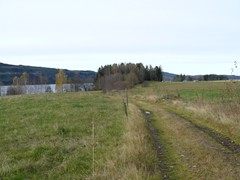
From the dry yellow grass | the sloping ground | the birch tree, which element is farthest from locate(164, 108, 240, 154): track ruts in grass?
the birch tree

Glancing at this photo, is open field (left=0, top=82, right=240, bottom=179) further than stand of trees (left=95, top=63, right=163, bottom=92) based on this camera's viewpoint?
No

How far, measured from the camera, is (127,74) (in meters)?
112

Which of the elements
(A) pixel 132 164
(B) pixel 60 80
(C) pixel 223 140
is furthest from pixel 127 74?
(A) pixel 132 164

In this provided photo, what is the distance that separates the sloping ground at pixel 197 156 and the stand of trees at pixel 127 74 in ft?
251

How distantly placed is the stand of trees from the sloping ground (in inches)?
3010

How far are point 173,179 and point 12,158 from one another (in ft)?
18.5

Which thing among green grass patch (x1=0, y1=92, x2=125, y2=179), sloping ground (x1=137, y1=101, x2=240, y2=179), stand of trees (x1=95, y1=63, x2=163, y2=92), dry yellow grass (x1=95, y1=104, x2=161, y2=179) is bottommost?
green grass patch (x1=0, y1=92, x2=125, y2=179)

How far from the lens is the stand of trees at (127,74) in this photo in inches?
3851

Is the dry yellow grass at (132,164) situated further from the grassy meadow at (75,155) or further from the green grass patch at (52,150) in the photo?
the green grass patch at (52,150)

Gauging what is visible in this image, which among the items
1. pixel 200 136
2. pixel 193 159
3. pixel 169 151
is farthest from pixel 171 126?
pixel 193 159

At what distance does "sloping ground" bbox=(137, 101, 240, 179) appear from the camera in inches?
301

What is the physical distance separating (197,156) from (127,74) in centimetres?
10253

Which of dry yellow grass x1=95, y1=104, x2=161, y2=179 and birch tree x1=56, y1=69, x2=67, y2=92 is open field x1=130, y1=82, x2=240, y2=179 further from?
birch tree x1=56, y1=69, x2=67, y2=92

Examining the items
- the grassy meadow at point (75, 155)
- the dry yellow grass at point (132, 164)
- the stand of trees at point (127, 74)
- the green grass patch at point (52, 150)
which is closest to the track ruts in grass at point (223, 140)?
the grassy meadow at point (75, 155)
